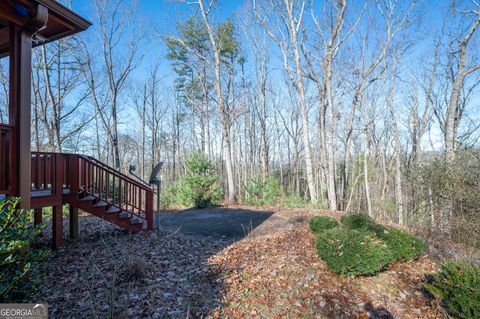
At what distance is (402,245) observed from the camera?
4688 millimetres

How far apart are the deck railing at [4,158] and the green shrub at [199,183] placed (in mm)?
6513

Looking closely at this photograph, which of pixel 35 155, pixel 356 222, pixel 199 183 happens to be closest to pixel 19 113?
pixel 35 155

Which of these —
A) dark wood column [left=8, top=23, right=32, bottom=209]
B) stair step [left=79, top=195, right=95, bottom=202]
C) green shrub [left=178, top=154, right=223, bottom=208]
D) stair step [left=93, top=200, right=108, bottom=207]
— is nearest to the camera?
dark wood column [left=8, top=23, right=32, bottom=209]

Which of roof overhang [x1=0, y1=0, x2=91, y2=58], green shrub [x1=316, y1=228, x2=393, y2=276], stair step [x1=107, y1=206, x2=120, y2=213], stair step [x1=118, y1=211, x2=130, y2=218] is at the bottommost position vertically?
green shrub [x1=316, y1=228, x2=393, y2=276]

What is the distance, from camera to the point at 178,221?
7598 mm

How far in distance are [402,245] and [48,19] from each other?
7084 mm

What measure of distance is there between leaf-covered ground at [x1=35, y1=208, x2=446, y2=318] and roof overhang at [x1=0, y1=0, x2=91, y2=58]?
11.0 ft

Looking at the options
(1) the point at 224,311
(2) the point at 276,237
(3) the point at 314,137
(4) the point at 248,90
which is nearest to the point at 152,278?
(1) the point at 224,311

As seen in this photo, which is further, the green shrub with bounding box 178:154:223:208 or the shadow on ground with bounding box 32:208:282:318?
the green shrub with bounding box 178:154:223:208

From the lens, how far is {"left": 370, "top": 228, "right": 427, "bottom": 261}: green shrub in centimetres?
465

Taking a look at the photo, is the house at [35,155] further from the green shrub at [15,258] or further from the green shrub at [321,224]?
the green shrub at [321,224]

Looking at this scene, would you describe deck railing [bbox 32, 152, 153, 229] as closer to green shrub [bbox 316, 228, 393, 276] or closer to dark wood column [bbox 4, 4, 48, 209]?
dark wood column [bbox 4, 4, 48, 209]

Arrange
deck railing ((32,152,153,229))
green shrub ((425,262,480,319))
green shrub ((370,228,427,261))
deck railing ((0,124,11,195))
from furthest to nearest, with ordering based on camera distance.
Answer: green shrub ((370,228,427,261)) → deck railing ((32,152,153,229)) → deck railing ((0,124,11,195)) → green shrub ((425,262,480,319))

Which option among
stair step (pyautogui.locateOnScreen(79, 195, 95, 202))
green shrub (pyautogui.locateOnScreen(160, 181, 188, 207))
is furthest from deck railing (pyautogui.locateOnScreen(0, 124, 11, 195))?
green shrub (pyautogui.locateOnScreen(160, 181, 188, 207))
